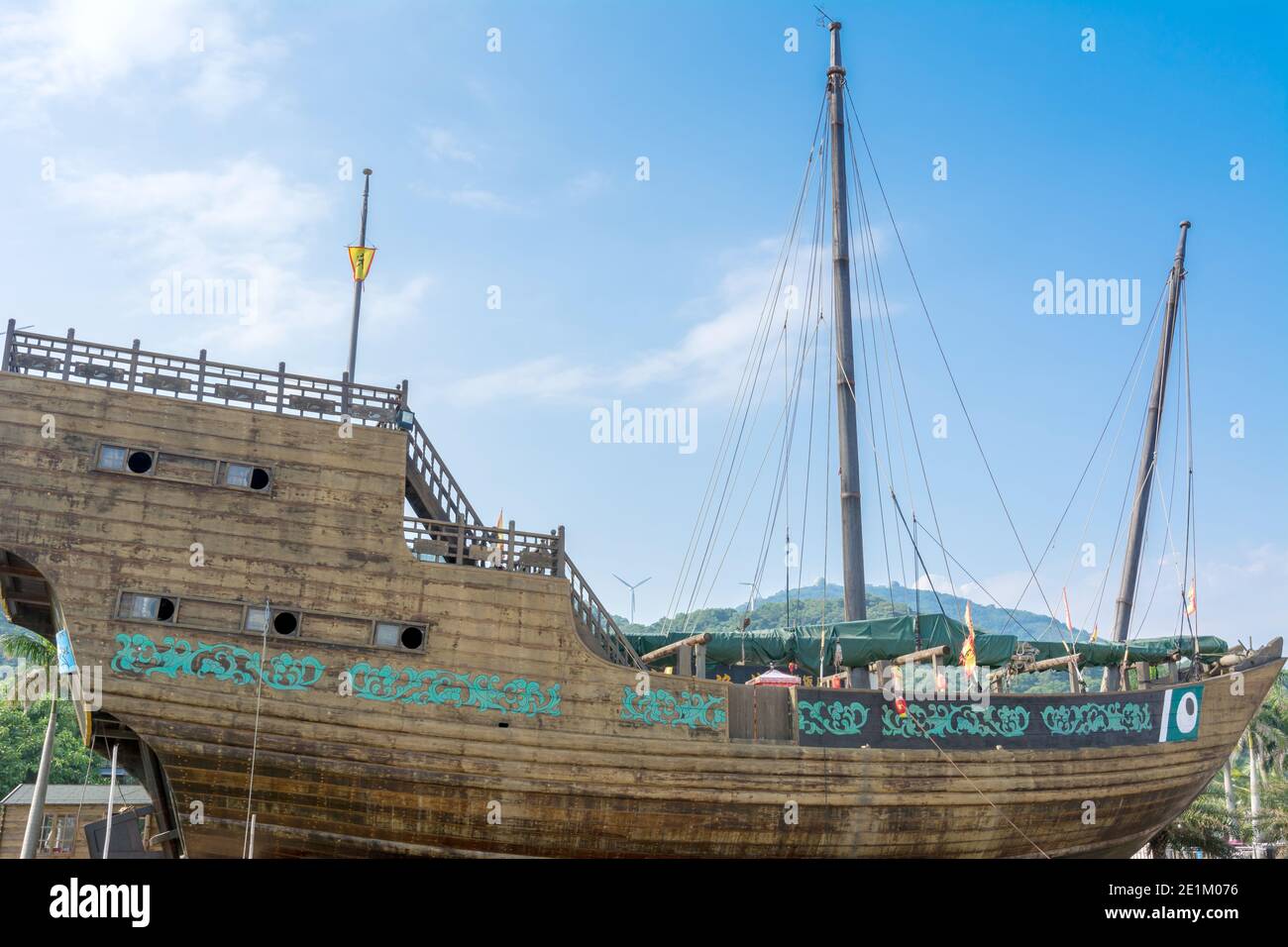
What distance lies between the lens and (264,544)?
12.1m

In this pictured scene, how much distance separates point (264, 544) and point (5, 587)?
3.81m

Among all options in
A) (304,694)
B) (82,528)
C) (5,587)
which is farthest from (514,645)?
(5,587)

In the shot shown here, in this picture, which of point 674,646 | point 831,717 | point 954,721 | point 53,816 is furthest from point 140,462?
point 53,816

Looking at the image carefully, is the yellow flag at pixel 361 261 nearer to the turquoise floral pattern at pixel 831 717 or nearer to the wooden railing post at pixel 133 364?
the wooden railing post at pixel 133 364

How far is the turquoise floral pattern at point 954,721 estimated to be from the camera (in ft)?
47.9

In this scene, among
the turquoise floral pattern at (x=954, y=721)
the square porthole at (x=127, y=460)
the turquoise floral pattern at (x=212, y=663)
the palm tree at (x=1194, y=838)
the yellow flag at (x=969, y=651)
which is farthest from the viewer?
the palm tree at (x=1194, y=838)

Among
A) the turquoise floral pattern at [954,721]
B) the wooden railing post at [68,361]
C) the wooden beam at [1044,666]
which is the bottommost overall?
the turquoise floral pattern at [954,721]

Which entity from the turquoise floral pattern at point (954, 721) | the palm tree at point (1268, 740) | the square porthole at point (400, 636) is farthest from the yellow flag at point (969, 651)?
the palm tree at point (1268, 740)

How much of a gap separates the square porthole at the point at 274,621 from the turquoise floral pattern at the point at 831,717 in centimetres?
660

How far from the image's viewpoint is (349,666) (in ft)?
39.6

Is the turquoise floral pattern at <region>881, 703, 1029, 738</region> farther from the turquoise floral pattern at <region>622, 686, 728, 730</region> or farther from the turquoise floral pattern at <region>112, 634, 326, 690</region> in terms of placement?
the turquoise floral pattern at <region>112, 634, 326, 690</region>

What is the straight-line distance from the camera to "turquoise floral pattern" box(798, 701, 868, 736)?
14094mm

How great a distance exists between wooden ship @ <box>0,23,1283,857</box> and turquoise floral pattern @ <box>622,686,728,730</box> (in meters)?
0.03

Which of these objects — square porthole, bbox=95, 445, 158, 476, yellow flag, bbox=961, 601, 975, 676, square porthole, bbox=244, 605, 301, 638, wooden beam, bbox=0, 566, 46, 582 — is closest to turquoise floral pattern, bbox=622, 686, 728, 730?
square porthole, bbox=244, 605, 301, 638
